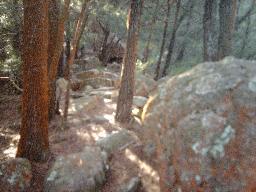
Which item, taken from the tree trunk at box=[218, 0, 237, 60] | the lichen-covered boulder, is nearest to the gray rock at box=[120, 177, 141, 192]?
the tree trunk at box=[218, 0, 237, 60]

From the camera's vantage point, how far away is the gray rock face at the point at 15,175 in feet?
19.3

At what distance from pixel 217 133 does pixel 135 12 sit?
5471 millimetres

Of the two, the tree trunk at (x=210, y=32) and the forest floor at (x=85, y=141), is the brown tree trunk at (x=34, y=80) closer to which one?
the forest floor at (x=85, y=141)

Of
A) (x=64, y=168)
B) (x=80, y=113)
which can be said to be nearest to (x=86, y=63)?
(x=80, y=113)

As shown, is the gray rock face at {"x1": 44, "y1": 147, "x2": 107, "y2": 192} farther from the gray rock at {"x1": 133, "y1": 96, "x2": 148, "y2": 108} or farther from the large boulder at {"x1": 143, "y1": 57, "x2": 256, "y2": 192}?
the gray rock at {"x1": 133, "y1": 96, "x2": 148, "y2": 108}

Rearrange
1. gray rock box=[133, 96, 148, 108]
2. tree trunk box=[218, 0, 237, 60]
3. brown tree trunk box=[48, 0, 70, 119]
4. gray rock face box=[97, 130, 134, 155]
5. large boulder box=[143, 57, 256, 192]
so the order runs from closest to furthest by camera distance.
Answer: large boulder box=[143, 57, 256, 192] → gray rock face box=[97, 130, 134, 155] → brown tree trunk box=[48, 0, 70, 119] → tree trunk box=[218, 0, 237, 60] → gray rock box=[133, 96, 148, 108]

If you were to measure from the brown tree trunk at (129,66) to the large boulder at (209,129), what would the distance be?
12.7 feet

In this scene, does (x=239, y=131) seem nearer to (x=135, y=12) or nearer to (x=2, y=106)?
(x=135, y=12)

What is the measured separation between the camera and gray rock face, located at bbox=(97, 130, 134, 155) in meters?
7.18

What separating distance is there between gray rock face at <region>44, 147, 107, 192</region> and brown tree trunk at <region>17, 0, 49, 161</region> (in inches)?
25.6

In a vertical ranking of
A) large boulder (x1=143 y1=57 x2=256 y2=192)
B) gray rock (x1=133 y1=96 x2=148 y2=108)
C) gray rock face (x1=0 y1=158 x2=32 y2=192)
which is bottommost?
gray rock face (x1=0 y1=158 x2=32 y2=192)

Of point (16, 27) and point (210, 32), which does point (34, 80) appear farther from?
point (210, 32)

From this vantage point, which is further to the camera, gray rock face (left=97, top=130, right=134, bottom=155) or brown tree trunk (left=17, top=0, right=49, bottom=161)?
gray rock face (left=97, top=130, right=134, bottom=155)

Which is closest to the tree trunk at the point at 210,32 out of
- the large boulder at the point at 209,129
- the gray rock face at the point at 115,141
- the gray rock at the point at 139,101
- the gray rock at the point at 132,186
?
the gray rock at the point at 139,101
